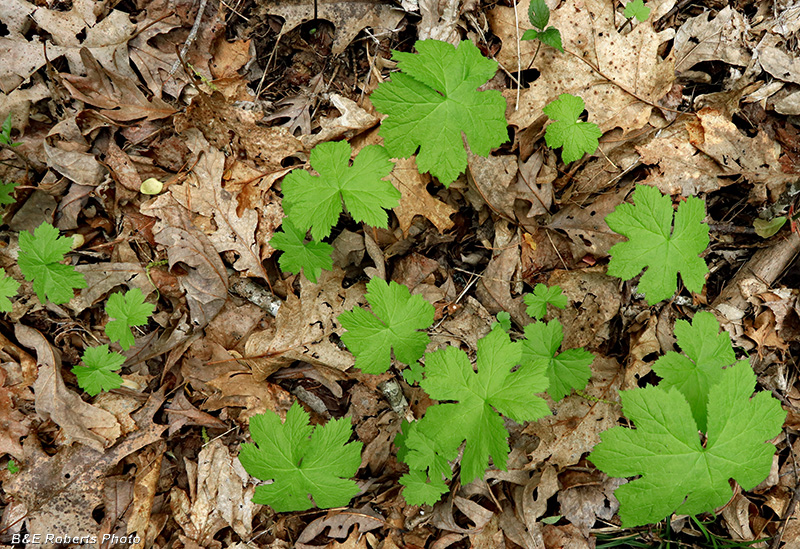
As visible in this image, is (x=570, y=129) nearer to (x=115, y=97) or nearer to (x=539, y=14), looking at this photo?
(x=539, y=14)

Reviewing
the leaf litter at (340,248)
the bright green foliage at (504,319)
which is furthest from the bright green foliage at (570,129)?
the bright green foliage at (504,319)

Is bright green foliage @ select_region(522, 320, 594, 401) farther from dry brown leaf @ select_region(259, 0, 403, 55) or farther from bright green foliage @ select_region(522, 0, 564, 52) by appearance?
dry brown leaf @ select_region(259, 0, 403, 55)

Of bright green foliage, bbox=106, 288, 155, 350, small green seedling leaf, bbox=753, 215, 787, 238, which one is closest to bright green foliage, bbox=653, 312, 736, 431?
small green seedling leaf, bbox=753, 215, 787, 238

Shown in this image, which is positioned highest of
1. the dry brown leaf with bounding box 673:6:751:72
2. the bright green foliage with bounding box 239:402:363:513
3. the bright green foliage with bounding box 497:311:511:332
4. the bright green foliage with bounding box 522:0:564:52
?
the dry brown leaf with bounding box 673:6:751:72

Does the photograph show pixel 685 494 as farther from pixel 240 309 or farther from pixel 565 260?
pixel 240 309

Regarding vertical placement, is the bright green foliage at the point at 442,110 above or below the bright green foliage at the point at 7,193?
above

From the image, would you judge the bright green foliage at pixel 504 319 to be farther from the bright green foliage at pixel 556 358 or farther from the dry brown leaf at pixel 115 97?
the dry brown leaf at pixel 115 97

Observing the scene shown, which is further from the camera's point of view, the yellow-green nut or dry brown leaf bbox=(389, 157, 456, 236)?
the yellow-green nut
